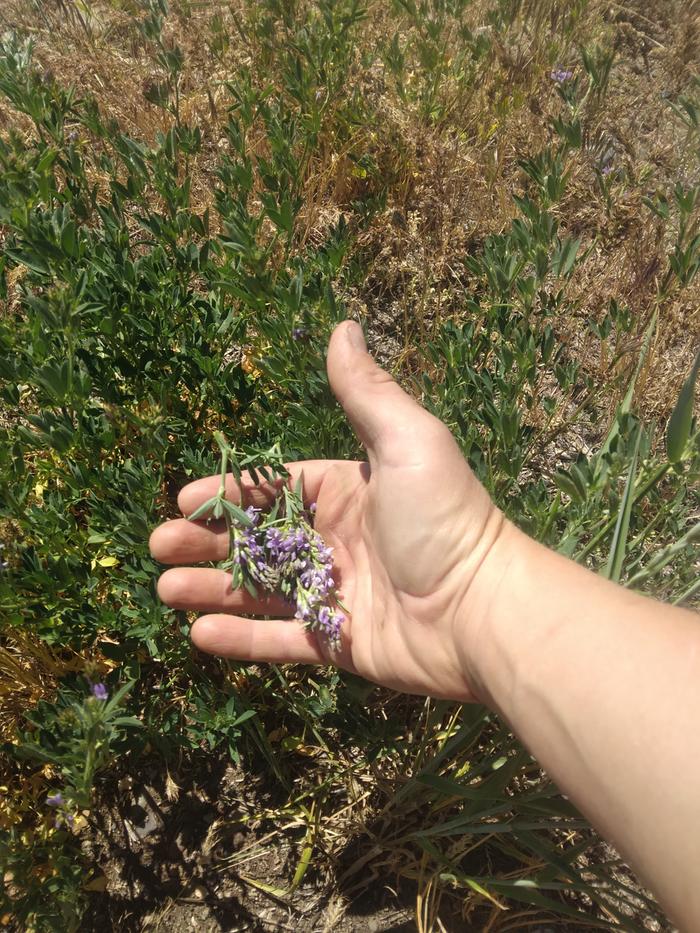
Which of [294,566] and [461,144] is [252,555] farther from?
[461,144]

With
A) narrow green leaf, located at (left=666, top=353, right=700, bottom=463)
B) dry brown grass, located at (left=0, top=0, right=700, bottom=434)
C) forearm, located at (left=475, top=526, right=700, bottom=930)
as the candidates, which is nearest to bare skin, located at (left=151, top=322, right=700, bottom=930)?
forearm, located at (left=475, top=526, right=700, bottom=930)

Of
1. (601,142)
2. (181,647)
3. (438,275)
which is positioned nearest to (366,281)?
(438,275)

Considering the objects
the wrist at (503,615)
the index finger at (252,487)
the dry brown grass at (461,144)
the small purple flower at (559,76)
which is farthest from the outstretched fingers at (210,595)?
the small purple flower at (559,76)

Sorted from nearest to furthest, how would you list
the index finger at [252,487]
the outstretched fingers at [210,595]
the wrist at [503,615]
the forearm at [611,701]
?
the forearm at [611,701] → the wrist at [503,615] → the outstretched fingers at [210,595] → the index finger at [252,487]

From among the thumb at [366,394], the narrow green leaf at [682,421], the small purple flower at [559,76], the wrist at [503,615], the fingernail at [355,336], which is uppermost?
the small purple flower at [559,76]

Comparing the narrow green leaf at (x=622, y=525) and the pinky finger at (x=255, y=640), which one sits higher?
the narrow green leaf at (x=622, y=525)

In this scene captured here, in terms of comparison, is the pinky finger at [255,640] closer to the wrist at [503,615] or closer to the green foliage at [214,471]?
the green foliage at [214,471]

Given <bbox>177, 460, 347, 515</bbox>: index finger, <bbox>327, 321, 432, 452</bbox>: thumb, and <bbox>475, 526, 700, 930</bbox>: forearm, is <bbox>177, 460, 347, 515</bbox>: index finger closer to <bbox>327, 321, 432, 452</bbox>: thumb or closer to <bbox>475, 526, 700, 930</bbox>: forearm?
<bbox>327, 321, 432, 452</bbox>: thumb
